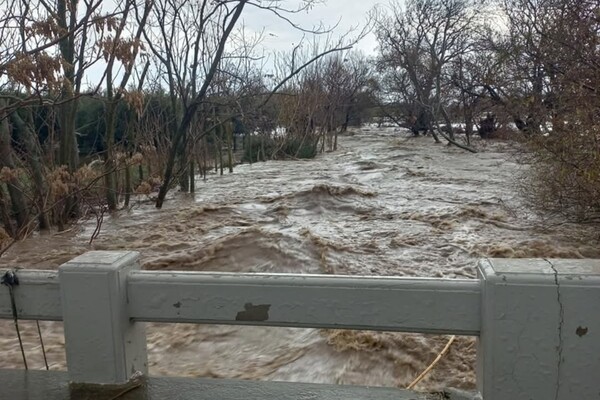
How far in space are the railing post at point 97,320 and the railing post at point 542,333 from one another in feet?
4.90

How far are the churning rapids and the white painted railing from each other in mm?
1859

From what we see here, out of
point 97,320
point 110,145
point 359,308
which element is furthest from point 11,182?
point 359,308

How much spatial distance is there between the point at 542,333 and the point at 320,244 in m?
5.48

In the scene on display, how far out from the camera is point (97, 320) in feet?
7.95

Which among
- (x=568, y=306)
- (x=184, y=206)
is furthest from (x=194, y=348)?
(x=184, y=206)

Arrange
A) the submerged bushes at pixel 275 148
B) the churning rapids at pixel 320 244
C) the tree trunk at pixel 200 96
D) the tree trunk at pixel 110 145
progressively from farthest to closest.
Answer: the submerged bushes at pixel 275 148 < the tree trunk at pixel 200 96 < the tree trunk at pixel 110 145 < the churning rapids at pixel 320 244

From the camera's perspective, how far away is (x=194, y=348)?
15.1ft

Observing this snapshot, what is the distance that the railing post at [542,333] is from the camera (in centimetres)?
210

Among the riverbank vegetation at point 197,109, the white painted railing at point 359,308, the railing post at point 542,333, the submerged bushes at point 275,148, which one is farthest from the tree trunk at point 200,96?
the submerged bushes at point 275,148

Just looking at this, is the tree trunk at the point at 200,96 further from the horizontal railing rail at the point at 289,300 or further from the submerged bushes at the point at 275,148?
the submerged bushes at the point at 275,148

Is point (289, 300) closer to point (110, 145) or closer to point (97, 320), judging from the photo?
point (97, 320)

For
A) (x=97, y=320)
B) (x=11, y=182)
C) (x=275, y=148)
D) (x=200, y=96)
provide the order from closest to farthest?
A: (x=97, y=320) → (x=11, y=182) → (x=200, y=96) → (x=275, y=148)

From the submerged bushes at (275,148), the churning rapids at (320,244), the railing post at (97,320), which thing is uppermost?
the submerged bushes at (275,148)

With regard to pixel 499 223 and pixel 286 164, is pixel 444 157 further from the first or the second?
pixel 499 223
